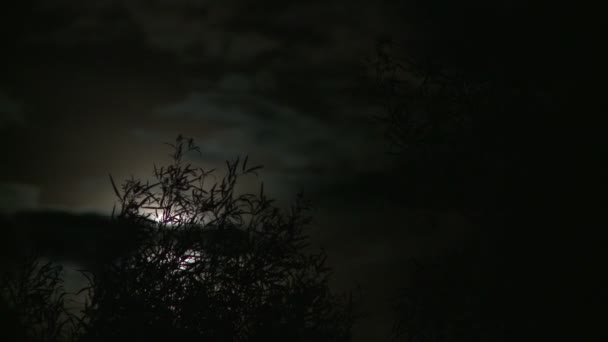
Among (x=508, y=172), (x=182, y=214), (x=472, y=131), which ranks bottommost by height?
(x=182, y=214)

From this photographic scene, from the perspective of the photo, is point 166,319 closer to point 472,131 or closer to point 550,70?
point 472,131

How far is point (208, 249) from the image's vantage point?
11.8 metres

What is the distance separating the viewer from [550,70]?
12930 mm

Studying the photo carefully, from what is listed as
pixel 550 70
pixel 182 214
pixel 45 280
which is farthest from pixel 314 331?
pixel 550 70

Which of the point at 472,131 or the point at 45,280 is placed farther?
the point at 472,131

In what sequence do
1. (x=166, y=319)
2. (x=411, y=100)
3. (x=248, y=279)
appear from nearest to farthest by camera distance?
(x=166, y=319) → (x=248, y=279) → (x=411, y=100)

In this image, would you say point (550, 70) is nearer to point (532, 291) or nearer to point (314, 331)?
point (532, 291)

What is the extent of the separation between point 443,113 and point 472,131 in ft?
2.19

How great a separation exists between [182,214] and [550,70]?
732 cm

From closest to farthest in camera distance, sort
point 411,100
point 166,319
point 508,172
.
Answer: point 166,319 < point 508,172 < point 411,100

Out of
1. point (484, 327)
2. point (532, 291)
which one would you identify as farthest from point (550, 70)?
point (484, 327)

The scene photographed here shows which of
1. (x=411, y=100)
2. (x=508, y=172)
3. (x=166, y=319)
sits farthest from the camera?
(x=411, y=100)

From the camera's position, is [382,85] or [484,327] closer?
[484,327]

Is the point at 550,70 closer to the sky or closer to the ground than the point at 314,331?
closer to the sky
